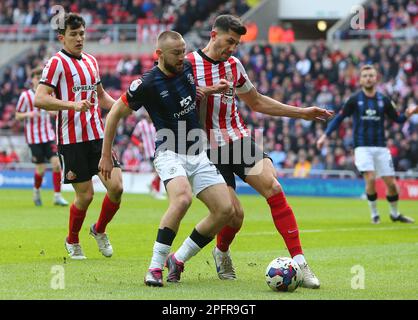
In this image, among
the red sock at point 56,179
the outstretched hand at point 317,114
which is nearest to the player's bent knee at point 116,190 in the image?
the outstretched hand at point 317,114

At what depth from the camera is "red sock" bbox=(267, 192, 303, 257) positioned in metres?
8.63

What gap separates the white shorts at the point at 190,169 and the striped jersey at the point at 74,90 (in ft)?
7.35

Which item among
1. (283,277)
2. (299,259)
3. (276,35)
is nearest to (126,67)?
(276,35)

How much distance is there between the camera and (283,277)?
7.95m

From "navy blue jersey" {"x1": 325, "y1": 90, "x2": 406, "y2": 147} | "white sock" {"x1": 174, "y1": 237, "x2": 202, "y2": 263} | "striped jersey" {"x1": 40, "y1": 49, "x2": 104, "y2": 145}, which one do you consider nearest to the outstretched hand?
"white sock" {"x1": 174, "y1": 237, "x2": 202, "y2": 263}

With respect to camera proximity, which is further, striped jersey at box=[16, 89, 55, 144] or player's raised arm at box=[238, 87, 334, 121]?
striped jersey at box=[16, 89, 55, 144]

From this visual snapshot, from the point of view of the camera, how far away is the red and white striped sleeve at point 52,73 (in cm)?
1029

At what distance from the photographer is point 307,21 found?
3931 centimetres

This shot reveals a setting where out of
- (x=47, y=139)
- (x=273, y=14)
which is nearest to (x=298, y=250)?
(x=47, y=139)

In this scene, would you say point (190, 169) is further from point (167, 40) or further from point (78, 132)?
point (78, 132)

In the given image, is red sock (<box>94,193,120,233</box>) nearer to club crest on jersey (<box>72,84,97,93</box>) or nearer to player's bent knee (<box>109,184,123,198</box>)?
player's bent knee (<box>109,184,123,198</box>)

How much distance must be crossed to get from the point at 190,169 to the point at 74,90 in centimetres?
259

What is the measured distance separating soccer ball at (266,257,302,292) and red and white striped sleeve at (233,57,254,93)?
76.3 inches

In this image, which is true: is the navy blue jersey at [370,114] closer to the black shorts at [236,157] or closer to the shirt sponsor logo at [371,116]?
the shirt sponsor logo at [371,116]
